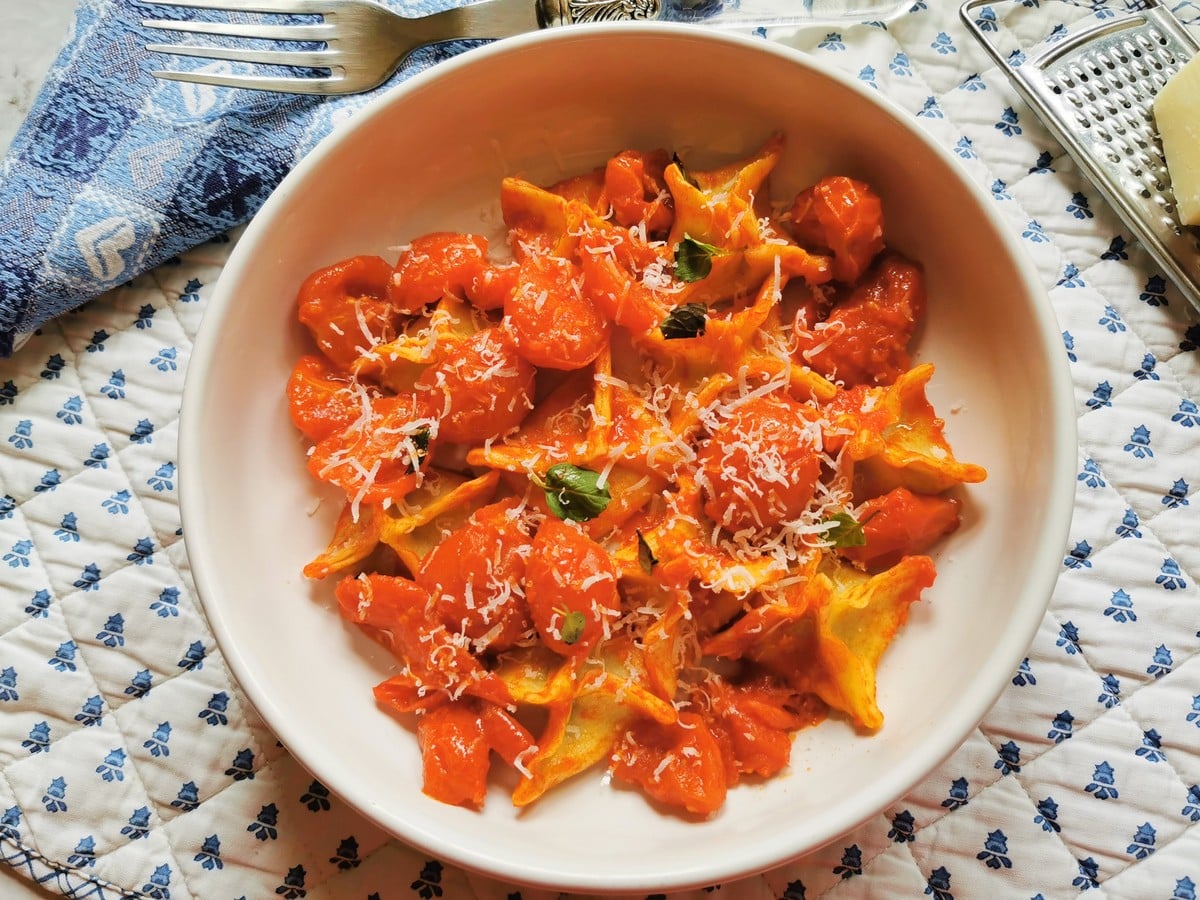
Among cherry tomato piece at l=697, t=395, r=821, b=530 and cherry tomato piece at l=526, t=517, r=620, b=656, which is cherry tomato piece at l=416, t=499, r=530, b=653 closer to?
cherry tomato piece at l=526, t=517, r=620, b=656

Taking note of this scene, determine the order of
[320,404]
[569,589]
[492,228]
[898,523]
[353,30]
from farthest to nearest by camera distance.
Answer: [353,30]
[492,228]
[320,404]
[898,523]
[569,589]

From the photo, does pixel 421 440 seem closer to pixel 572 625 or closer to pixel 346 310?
pixel 346 310

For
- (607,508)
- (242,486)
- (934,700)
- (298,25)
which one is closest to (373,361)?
(242,486)

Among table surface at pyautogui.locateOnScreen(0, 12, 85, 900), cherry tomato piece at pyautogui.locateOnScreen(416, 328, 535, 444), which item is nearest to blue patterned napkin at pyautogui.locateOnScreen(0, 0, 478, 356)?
table surface at pyautogui.locateOnScreen(0, 12, 85, 900)

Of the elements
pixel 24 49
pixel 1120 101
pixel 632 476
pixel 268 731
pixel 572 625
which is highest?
pixel 24 49

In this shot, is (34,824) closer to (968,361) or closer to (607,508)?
(607,508)

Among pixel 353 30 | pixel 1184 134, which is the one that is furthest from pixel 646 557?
pixel 1184 134

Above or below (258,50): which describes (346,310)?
below
